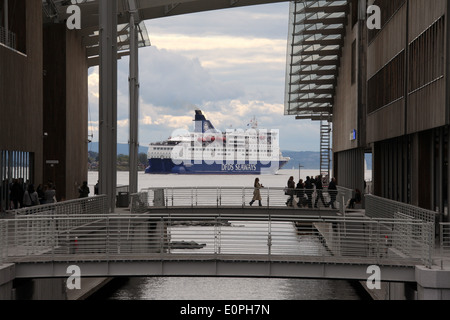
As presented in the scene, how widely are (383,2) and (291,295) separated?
39.9ft

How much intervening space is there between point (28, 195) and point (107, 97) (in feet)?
13.4

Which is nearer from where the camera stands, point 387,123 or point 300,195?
point 387,123

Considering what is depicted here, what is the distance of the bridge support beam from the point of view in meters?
15.5

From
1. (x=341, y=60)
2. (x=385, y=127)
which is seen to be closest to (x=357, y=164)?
(x=341, y=60)

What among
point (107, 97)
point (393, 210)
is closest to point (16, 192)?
point (107, 97)

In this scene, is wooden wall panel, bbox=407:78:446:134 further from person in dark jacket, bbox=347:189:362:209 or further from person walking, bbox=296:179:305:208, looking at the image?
person in dark jacket, bbox=347:189:362:209

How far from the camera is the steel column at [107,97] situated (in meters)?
28.6

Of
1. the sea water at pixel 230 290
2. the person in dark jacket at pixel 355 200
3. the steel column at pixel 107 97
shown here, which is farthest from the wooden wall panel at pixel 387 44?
the steel column at pixel 107 97

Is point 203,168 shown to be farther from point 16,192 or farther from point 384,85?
point 16,192

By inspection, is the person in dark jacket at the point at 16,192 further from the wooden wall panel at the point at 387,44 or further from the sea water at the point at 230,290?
the wooden wall panel at the point at 387,44

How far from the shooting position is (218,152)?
195875 millimetres

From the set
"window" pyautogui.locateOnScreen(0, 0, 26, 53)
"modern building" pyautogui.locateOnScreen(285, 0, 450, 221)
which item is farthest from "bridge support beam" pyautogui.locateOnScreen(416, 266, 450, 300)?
"window" pyautogui.locateOnScreen(0, 0, 26, 53)
